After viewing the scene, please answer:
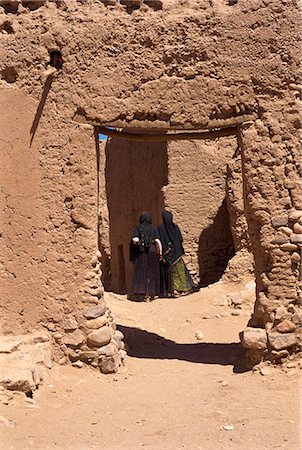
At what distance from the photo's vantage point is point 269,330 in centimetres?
568

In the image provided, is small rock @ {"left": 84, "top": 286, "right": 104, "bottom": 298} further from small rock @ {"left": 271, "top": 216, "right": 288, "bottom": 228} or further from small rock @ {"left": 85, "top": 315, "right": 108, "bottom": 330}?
small rock @ {"left": 271, "top": 216, "right": 288, "bottom": 228}

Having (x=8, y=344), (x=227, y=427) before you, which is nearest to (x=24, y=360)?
(x=8, y=344)

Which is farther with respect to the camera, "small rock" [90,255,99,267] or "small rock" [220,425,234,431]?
"small rock" [90,255,99,267]

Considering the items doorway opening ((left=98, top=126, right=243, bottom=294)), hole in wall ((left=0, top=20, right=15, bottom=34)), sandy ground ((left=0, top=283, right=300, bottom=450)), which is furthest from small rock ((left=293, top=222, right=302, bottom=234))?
doorway opening ((left=98, top=126, right=243, bottom=294))

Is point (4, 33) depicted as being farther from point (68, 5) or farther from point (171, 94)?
point (171, 94)

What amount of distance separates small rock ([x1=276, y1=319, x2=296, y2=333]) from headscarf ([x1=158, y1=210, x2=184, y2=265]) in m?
5.02

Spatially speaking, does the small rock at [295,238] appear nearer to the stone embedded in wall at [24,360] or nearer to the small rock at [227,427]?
the small rock at [227,427]

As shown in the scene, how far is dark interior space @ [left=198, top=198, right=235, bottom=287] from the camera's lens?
450 inches

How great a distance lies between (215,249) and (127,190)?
3723mm

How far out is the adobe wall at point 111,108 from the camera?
18.8 ft

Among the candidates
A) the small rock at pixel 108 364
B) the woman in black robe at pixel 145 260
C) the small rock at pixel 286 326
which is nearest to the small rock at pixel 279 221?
the small rock at pixel 286 326

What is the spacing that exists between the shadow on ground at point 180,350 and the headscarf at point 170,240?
10.0 feet

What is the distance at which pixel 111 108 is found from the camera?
586cm

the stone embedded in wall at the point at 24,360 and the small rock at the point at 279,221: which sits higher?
the small rock at the point at 279,221
